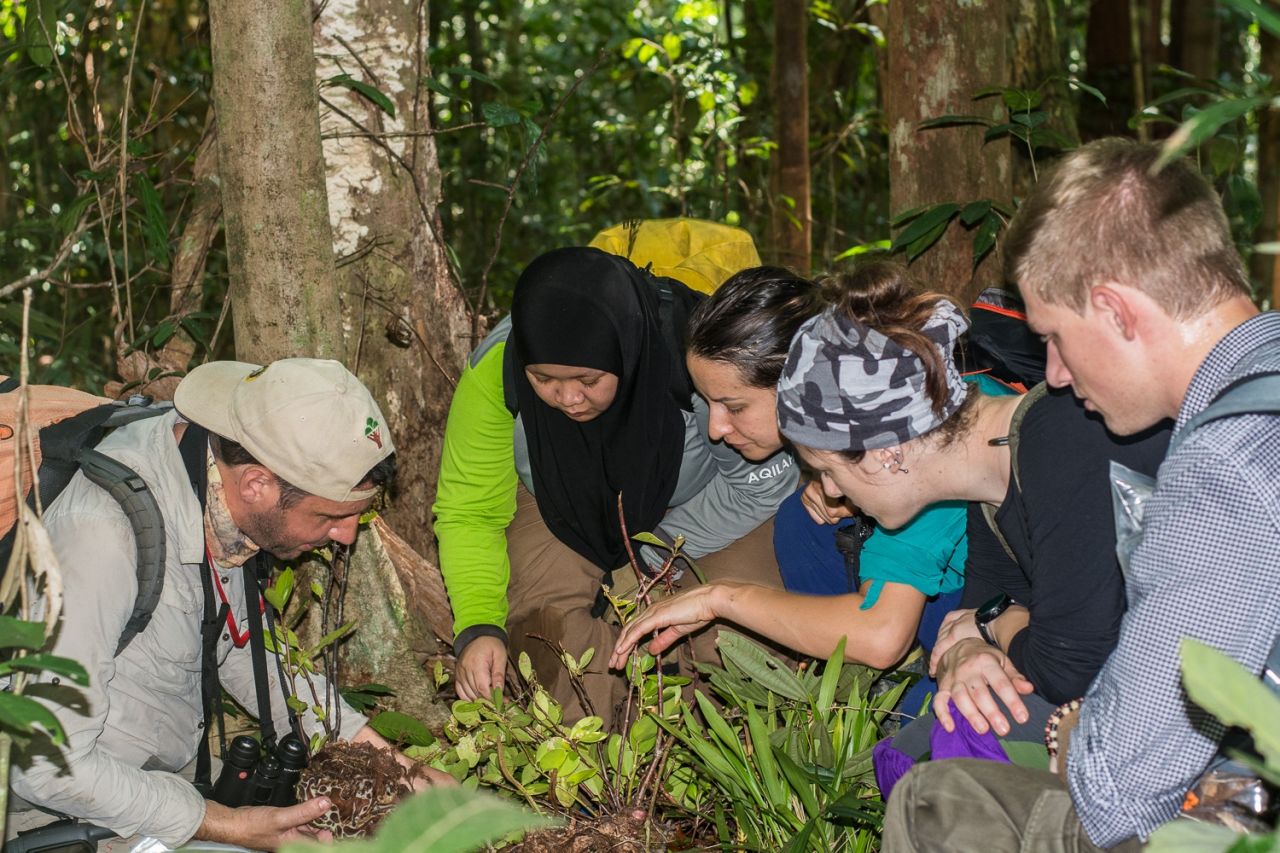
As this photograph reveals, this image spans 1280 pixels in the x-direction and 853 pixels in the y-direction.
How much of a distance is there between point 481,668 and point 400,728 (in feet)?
0.94

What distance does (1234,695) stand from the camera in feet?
3.94

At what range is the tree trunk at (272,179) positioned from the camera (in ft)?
11.2

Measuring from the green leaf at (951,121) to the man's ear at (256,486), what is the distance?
2.74m

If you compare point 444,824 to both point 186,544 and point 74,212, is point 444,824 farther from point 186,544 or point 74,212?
point 74,212

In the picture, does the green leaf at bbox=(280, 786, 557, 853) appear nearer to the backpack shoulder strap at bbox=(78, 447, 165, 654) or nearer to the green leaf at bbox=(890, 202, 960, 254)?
the backpack shoulder strap at bbox=(78, 447, 165, 654)

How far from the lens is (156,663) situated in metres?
2.90

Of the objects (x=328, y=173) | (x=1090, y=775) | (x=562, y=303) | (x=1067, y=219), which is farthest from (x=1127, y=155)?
(x=328, y=173)

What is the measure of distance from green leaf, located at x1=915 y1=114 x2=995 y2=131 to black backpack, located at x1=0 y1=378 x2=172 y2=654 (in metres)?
2.99

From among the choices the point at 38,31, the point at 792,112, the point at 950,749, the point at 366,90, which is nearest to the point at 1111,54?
the point at 792,112

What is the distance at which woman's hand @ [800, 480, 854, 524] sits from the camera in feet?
10.8

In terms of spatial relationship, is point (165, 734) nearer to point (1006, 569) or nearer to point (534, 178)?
point (1006, 569)

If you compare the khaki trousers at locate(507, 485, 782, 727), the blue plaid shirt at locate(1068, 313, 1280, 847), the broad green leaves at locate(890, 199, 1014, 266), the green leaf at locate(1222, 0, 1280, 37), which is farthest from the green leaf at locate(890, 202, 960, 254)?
the green leaf at locate(1222, 0, 1280, 37)

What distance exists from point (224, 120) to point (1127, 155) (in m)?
2.45

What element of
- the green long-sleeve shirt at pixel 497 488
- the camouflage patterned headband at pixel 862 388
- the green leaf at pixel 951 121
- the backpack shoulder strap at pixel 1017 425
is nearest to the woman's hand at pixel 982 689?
the backpack shoulder strap at pixel 1017 425
